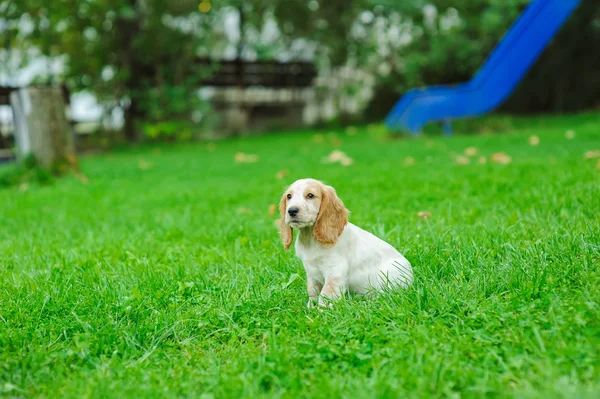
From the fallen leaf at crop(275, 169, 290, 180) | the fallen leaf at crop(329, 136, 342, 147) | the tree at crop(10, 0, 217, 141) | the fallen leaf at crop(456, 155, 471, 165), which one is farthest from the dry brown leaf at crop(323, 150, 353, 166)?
the tree at crop(10, 0, 217, 141)

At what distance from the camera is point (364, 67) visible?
593 inches

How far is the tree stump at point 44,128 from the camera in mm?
7457

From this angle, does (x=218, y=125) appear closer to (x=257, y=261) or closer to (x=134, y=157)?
(x=134, y=157)

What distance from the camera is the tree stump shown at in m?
7.46

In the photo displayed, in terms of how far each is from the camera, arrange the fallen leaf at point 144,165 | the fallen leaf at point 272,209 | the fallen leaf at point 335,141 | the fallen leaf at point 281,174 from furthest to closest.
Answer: the fallen leaf at point 335,141, the fallen leaf at point 144,165, the fallen leaf at point 281,174, the fallen leaf at point 272,209

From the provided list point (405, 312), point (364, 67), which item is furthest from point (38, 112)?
point (364, 67)

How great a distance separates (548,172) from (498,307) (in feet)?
11.2

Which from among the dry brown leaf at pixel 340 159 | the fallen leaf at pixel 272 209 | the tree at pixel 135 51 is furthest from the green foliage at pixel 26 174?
the tree at pixel 135 51

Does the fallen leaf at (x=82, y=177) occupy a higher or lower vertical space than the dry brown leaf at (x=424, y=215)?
lower

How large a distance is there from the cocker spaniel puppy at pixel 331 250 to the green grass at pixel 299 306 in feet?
0.37

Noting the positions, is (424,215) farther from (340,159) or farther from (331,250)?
(340,159)

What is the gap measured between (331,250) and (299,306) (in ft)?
0.96

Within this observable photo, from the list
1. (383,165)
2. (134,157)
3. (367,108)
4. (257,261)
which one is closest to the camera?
(257,261)

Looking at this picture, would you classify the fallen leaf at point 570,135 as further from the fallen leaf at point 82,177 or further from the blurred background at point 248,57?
the fallen leaf at point 82,177
